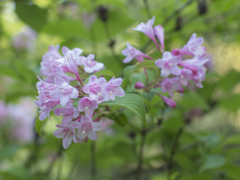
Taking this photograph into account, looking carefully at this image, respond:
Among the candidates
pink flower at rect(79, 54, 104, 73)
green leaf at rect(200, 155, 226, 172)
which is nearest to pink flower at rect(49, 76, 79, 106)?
pink flower at rect(79, 54, 104, 73)

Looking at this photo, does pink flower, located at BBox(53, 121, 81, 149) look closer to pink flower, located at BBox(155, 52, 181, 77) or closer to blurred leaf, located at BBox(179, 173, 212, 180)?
pink flower, located at BBox(155, 52, 181, 77)

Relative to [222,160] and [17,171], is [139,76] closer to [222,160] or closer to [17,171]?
[222,160]

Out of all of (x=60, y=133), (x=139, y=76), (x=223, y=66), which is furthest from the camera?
(x=223, y=66)

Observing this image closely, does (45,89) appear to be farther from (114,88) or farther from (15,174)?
(15,174)

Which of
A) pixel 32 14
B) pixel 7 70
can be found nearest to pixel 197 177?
pixel 7 70

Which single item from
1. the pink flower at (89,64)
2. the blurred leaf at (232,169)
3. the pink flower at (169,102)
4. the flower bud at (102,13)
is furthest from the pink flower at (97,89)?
the blurred leaf at (232,169)

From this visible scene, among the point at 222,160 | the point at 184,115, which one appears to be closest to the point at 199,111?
the point at 184,115
